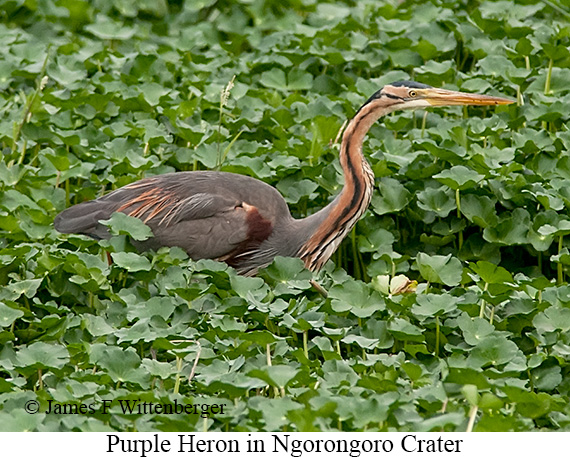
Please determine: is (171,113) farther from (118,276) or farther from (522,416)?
(522,416)

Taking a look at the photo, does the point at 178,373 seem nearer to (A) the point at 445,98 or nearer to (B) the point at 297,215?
(B) the point at 297,215

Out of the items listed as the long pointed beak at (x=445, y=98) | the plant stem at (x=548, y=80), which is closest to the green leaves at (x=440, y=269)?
the long pointed beak at (x=445, y=98)

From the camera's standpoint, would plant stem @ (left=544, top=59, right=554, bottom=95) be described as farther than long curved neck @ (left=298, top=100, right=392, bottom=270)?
Yes

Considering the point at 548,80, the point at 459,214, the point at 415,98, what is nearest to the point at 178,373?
the point at 459,214

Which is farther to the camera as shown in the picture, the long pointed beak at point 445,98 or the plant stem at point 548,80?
the plant stem at point 548,80

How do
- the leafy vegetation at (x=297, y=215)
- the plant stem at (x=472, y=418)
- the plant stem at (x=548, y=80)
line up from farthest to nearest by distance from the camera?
the plant stem at (x=548, y=80) < the leafy vegetation at (x=297, y=215) < the plant stem at (x=472, y=418)

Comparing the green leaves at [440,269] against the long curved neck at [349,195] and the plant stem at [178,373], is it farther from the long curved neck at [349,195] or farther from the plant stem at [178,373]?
the plant stem at [178,373]

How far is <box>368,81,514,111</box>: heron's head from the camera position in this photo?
18.0ft

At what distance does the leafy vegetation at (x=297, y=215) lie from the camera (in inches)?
159

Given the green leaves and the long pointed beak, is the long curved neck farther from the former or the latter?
the green leaves

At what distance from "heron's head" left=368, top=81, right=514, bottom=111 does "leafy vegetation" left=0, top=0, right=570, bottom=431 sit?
24cm

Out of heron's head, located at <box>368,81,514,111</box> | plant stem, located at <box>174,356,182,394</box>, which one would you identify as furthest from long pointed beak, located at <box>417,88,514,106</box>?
plant stem, located at <box>174,356,182,394</box>

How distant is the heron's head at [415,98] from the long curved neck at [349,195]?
0.04 m

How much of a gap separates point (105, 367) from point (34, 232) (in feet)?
4.66
